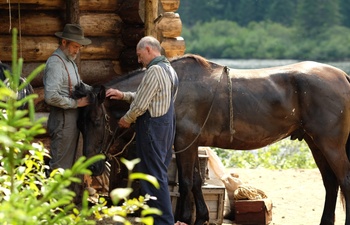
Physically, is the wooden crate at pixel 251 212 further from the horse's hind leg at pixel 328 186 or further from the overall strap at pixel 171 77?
the overall strap at pixel 171 77

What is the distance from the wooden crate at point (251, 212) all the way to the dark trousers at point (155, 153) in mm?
2220

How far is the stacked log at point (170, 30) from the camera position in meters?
10.9

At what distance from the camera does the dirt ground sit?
35.3ft

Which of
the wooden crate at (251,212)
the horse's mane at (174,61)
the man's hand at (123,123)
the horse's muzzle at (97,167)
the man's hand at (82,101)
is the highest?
the horse's mane at (174,61)

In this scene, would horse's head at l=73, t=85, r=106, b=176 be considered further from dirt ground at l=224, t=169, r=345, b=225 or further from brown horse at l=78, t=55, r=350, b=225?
dirt ground at l=224, t=169, r=345, b=225

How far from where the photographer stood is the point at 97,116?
28.3 feet

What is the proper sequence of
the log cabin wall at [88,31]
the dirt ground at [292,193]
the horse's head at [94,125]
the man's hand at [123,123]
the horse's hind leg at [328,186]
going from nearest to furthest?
1. the man's hand at [123,123]
2. the horse's head at [94,125]
3. the horse's hind leg at [328,186]
4. the log cabin wall at [88,31]
5. the dirt ground at [292,193]

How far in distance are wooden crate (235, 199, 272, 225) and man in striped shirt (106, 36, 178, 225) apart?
2.22m

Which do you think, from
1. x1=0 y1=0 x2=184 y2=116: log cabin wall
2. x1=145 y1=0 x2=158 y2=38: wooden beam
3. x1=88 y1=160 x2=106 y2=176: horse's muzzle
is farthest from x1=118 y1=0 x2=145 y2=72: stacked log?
x1=88 y1=160 x2=106 y2=176: horse's muzzle

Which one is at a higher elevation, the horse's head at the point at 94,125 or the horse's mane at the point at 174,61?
the horse's mane at the point at 174,61

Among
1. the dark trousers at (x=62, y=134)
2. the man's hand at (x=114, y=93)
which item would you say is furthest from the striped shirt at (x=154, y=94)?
the dark trousers at (x=62, y=134)

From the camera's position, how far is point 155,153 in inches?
315

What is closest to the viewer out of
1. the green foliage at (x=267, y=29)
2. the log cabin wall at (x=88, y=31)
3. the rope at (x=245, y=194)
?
the log cabin wall at (x=88, y=31)

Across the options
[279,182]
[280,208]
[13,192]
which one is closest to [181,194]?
[280,208]
